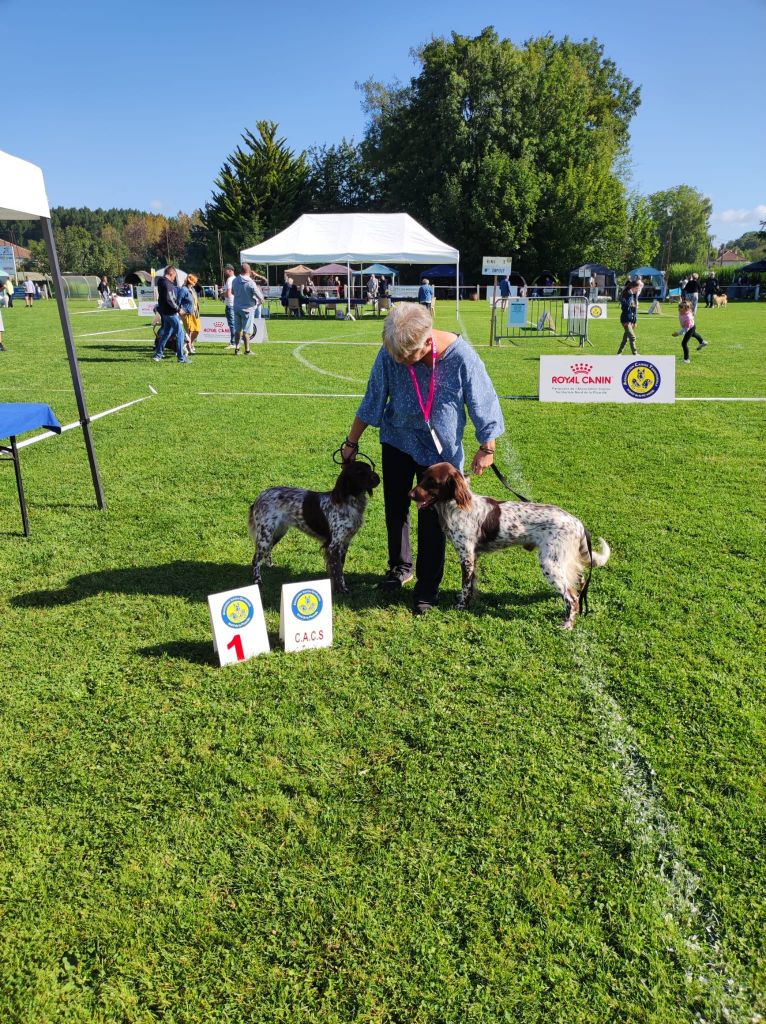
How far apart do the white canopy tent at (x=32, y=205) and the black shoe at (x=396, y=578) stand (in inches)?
114

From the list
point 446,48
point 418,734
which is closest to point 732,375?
point 418,734

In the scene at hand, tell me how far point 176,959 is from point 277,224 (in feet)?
224

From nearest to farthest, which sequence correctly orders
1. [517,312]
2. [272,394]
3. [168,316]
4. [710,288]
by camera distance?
[272,394]
[168,316]
[517,312]
[710,288]

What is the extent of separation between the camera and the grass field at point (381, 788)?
2047 mm

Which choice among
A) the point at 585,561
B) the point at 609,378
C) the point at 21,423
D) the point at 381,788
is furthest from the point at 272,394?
the point at 381,788

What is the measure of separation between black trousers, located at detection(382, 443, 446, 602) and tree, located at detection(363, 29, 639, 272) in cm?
5169

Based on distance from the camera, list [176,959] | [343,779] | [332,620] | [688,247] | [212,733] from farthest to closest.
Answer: [688,247] → [332,620] → [212,733] → [343,779] → [176,959]

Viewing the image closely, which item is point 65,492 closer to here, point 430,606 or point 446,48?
point 430,606

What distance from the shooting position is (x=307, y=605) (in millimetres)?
3719

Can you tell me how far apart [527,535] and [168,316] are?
1308 centimetres

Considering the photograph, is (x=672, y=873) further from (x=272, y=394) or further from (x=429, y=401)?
(x=272, y=394)

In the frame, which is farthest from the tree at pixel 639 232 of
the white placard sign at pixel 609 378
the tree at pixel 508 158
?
the white placard sign at pixel 609 378

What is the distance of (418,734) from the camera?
3.12 metres

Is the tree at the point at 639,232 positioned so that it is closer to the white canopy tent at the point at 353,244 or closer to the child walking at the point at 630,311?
the white canopy tent at the point at 353,244
